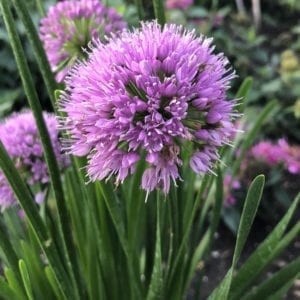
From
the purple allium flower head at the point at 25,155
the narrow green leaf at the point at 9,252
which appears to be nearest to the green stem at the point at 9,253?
the narrow green leaf at the point at 9,252

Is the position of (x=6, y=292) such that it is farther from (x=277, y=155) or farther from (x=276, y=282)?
(x=277, y=155)

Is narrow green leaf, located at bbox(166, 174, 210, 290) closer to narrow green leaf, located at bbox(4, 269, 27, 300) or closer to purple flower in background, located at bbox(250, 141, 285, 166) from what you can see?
narrow green leaf, located at bbox(4, 269, 27, 300)

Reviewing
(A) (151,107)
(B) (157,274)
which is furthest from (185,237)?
(A) (151,107)

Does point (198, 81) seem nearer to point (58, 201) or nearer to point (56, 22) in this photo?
point (58, 201)

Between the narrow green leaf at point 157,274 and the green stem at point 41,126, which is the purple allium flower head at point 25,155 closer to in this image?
the green stem at point 41,126

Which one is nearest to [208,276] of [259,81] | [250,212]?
[250,212]

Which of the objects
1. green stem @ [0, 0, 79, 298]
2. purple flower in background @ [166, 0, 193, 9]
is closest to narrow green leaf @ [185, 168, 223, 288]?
green stem @ [0, 0, 79, 298]
